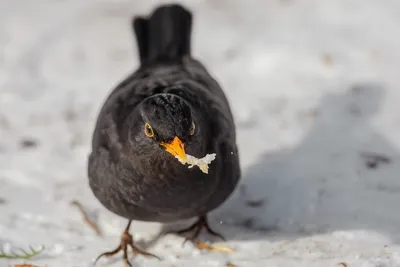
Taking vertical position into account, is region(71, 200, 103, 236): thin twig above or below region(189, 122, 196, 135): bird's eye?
below

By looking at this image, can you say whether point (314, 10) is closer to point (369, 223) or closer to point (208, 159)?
point (369, 223)

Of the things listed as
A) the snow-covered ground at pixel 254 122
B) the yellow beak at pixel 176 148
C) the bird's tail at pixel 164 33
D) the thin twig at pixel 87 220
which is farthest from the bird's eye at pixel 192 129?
the bird's tail at pixel 164 33

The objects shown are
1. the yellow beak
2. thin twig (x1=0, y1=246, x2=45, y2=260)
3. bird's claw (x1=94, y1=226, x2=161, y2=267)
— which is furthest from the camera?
bird's claw (x1=94, y1=226, x2=161, y2=267)

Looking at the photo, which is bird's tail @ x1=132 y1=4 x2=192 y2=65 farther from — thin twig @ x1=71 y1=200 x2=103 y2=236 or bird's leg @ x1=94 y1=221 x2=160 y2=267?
bird's leg @ x1=94 y1=221 x2=160 y2=267

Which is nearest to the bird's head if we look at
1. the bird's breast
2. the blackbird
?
the blackbird

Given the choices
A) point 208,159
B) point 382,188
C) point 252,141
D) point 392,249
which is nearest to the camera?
point 208,159

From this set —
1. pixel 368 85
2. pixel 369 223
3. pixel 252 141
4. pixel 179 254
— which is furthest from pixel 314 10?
pixel 179 254
